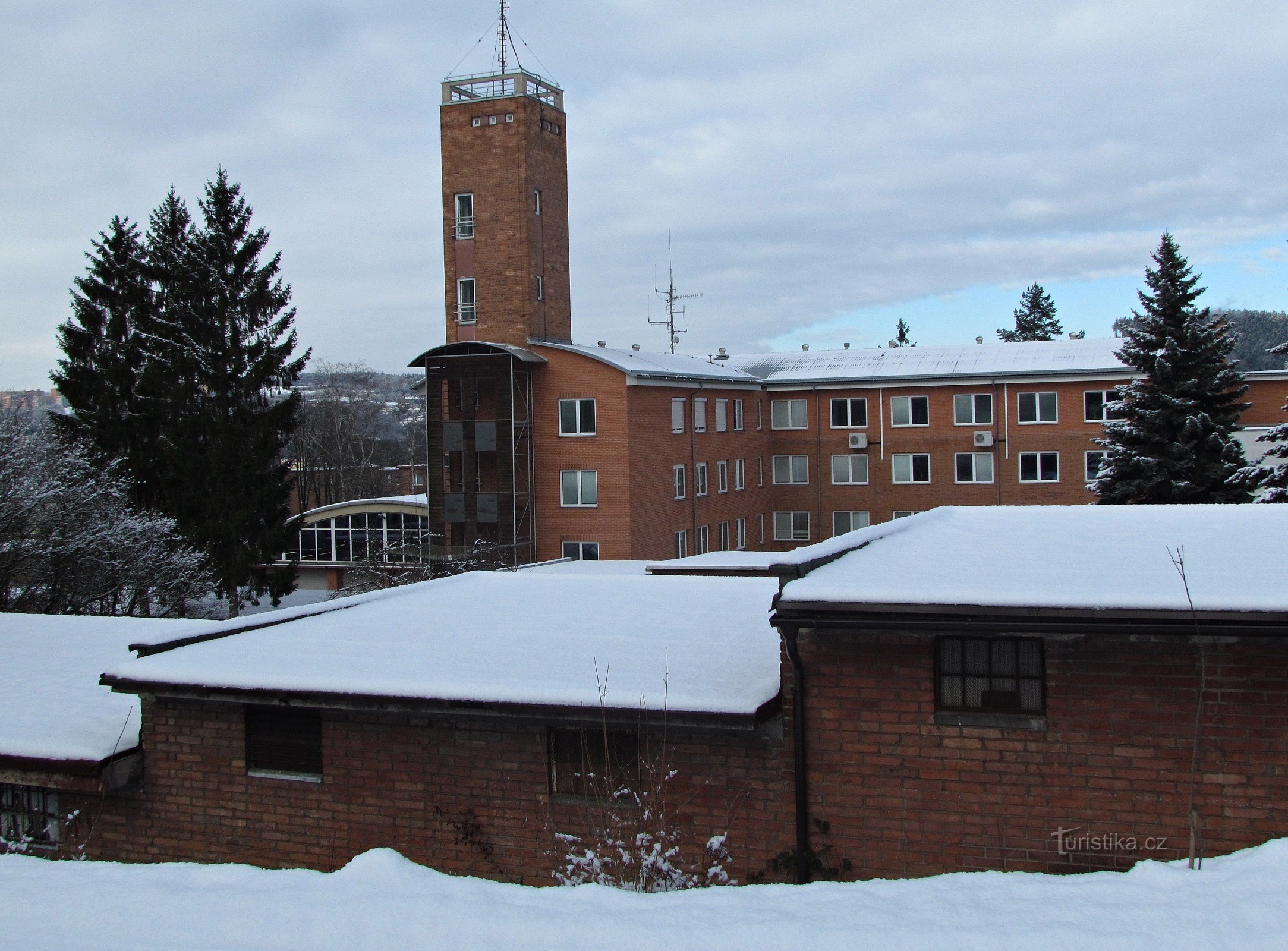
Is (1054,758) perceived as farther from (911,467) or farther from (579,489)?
(911,467)

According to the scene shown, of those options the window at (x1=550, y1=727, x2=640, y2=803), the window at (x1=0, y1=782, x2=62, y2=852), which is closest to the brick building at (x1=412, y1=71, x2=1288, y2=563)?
the window at (x1=0, y1=782, x2=62, y2=852)

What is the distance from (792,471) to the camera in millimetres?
46188

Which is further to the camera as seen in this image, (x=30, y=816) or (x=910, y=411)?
(x=910, y=411)

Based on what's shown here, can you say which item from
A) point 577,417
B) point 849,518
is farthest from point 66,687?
point 849,518

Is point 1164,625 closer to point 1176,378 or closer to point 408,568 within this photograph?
point 1176,378

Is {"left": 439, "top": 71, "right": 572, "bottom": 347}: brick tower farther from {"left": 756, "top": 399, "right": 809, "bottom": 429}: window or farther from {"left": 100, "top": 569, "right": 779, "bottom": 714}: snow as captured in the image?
{"left": 100, "top": 569, "right": 779, "bottom": 714}: snow

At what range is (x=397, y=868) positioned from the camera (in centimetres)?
589

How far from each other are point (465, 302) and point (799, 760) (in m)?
31.3

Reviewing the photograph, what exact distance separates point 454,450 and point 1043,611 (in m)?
29.9

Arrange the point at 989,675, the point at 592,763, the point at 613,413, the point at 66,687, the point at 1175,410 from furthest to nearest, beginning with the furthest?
the point at 613,413 < the point at 1175,410 < the point at 66,687 < the point at 592,763 < the point at 989,675

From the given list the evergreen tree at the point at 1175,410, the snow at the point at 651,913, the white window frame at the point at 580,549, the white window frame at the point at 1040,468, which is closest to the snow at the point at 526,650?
the snow at the point at 651,913

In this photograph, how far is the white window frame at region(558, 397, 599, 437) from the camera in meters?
33.9

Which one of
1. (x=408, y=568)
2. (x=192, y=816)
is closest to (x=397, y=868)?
(x=192, y=816)
